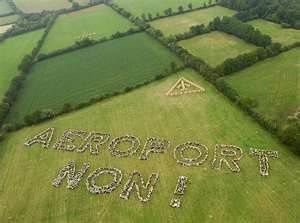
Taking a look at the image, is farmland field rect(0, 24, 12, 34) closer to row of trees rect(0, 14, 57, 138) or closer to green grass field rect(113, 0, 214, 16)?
row of trees rect(0, 14, 57, 138)

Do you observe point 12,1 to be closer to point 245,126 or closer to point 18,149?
point 18,149

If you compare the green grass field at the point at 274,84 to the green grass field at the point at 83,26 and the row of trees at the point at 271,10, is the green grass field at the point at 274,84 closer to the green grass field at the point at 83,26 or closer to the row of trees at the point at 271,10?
the row of trees at the point at 271,10

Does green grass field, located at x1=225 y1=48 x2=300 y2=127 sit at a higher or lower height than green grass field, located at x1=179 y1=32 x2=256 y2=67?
higher

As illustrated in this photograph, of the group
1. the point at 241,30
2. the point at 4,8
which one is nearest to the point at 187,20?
the point at 241,30

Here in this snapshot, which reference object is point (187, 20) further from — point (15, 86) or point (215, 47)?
point (15, 86)

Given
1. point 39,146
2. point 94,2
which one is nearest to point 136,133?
point 39,146

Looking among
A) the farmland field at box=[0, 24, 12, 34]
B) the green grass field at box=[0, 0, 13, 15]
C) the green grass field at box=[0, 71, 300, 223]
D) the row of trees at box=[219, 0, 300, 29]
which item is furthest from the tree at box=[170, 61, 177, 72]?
the green grass field at box=[0, 0, 13, 15]

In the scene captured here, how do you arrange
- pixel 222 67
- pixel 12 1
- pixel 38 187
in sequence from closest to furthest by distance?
pixel 38 187 < pixel 222 67 < pixel 12 1
